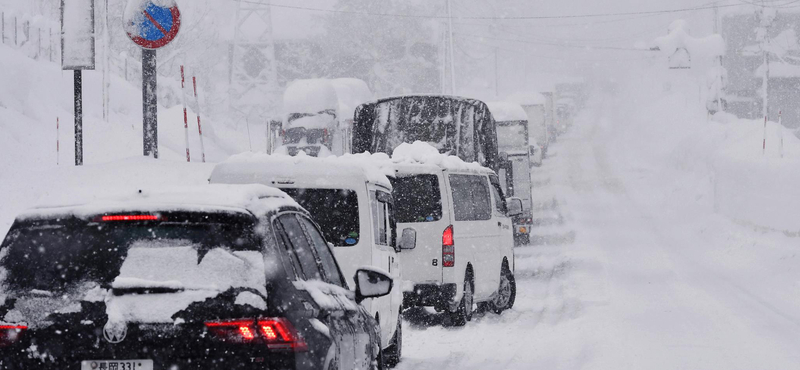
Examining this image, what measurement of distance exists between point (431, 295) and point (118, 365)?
8.90 meters

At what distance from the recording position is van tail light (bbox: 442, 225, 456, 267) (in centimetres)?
1337

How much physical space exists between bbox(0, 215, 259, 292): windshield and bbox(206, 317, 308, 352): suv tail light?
315mm

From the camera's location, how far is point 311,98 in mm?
45781

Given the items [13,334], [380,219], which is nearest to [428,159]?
[380,219]

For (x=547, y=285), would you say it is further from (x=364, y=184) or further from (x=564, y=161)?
(x=564, y=161)

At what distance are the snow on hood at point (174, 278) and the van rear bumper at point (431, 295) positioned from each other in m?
8.67

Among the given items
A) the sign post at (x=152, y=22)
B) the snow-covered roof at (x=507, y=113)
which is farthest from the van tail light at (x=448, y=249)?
the snow-covered roof at (x=507, y=113)

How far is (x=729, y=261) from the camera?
891 inches

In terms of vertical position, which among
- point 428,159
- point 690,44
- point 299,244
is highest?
point 690,44

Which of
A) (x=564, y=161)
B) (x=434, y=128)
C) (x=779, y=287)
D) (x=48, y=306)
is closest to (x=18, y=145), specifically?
(x=434, y=128)

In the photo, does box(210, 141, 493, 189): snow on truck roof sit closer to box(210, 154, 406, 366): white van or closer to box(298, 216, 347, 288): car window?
box(210, 154, 406, 366): white van

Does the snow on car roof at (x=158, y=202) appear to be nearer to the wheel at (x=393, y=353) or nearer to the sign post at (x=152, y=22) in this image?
the wheel at (x=393, y=353)

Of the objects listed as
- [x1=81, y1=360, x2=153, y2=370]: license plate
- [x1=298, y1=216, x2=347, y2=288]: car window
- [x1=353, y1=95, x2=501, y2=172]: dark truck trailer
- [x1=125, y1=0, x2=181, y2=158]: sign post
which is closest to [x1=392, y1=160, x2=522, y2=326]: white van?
[x1=125, y1=0, x2=181, y2=158]: sign post

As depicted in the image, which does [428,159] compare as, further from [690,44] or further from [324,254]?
[690,44]
